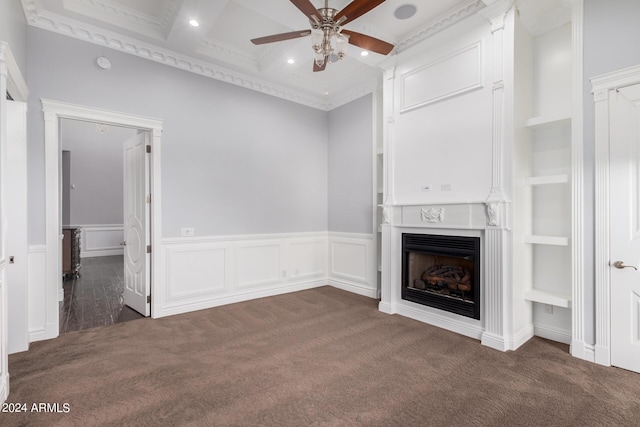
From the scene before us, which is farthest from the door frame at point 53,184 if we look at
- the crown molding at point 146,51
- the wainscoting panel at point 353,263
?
the wainscoting panel at point 353,263

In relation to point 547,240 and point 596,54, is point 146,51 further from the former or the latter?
point 547,240

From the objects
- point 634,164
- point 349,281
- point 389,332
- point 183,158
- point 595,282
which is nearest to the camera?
point 634,164

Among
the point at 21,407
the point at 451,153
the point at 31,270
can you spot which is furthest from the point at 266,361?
the point at 451,153

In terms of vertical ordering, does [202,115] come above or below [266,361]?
above

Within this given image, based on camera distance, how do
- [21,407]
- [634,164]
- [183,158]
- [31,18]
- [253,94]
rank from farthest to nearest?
1. [253,94]
2. [183,158]
3. [31,18]
4. [634,164]
5. [21,407]

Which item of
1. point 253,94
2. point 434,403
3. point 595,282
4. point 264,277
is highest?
point 253,94

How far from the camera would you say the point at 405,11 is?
10.8 feet

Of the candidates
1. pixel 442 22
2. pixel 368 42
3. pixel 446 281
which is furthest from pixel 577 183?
pixel 368 42

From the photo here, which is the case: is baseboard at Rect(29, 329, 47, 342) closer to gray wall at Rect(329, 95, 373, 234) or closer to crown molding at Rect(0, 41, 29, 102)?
crown molding at Rect(0, 41, 29, 102)

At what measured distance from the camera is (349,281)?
17.2 feet

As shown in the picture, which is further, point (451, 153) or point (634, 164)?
point (451, 153)

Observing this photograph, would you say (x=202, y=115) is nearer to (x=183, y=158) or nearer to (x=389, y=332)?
(x=183, y=158)

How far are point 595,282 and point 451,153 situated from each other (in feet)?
5.71

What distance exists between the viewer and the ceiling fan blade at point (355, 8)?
2.30m
